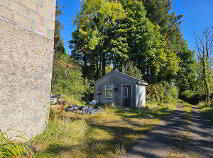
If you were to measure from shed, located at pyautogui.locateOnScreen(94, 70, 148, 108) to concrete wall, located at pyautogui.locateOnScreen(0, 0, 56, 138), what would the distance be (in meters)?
13.2

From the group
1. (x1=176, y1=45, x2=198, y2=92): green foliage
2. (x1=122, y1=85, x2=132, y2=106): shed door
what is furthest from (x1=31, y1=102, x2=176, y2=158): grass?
(x1=176, y1=45, x2=198, y2=92): green foliage

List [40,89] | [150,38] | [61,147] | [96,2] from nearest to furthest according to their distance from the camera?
[61,147]
[40,89]
[150,38]
[96,2]

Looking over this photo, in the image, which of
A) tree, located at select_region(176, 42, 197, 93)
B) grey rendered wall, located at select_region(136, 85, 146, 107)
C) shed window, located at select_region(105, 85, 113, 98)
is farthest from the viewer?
tree, located at select_region(176, 42, 197, 93)

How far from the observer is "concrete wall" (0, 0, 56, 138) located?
A: 4453 millimetres

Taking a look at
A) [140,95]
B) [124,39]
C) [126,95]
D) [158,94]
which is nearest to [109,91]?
[126,95]

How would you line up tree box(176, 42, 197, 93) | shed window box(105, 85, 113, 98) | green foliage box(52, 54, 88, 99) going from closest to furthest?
green foliage box(52, 54, 88, 99) → shed window box(105, 85, 113, 98) → tree box(176, 42, 197, 93)

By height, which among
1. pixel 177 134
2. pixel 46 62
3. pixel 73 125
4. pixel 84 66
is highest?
pixel 84 66

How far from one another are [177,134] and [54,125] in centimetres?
519

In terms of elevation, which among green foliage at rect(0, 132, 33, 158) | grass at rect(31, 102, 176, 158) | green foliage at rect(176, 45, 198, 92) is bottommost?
grass at rect(31, 102, 176, 158)

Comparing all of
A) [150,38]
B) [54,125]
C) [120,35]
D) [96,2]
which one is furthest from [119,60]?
[54,125]

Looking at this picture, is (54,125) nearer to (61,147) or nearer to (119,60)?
(61,147)

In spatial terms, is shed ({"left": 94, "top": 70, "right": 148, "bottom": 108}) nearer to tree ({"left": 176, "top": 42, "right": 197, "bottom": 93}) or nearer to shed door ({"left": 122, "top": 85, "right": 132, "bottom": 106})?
shed door ({"left": 122, "top": 85, "right": 132, "bottom": 106})

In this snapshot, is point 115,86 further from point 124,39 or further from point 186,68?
point 186,68

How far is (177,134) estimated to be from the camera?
26.2ft
